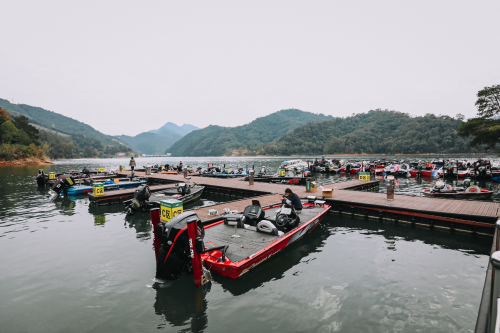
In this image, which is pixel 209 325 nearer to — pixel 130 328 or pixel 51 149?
pixel 130 328

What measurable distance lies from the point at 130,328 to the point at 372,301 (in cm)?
513

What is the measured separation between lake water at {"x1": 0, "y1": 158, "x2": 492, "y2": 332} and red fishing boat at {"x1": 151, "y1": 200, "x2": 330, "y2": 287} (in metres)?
0.54

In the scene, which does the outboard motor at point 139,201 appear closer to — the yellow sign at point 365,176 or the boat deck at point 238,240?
the boat deck at point 238,240

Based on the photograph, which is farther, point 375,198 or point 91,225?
point 375,198

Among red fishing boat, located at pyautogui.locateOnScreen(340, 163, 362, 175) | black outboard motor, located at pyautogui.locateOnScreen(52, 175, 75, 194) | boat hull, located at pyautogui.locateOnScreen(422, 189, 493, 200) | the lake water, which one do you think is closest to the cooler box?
the lake water

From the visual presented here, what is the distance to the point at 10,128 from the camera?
7700 centimetres

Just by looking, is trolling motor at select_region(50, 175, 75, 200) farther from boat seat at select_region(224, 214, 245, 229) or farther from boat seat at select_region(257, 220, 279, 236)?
boat seat at select_region(257, 220, 279, 236)

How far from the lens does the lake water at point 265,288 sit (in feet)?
16.4

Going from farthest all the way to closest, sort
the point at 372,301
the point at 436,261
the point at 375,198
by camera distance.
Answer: the point at 375,198, the point at 436,261, the point at 372,301

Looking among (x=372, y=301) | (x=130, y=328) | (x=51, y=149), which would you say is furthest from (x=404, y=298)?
(x=51, y=149)

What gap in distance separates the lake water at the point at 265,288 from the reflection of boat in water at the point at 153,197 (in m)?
3.25

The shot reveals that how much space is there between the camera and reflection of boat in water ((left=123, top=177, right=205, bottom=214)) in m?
13.4

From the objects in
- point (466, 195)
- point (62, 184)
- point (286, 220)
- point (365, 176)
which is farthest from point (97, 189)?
point (466, 195)

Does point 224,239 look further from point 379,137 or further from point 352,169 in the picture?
point 379,137
